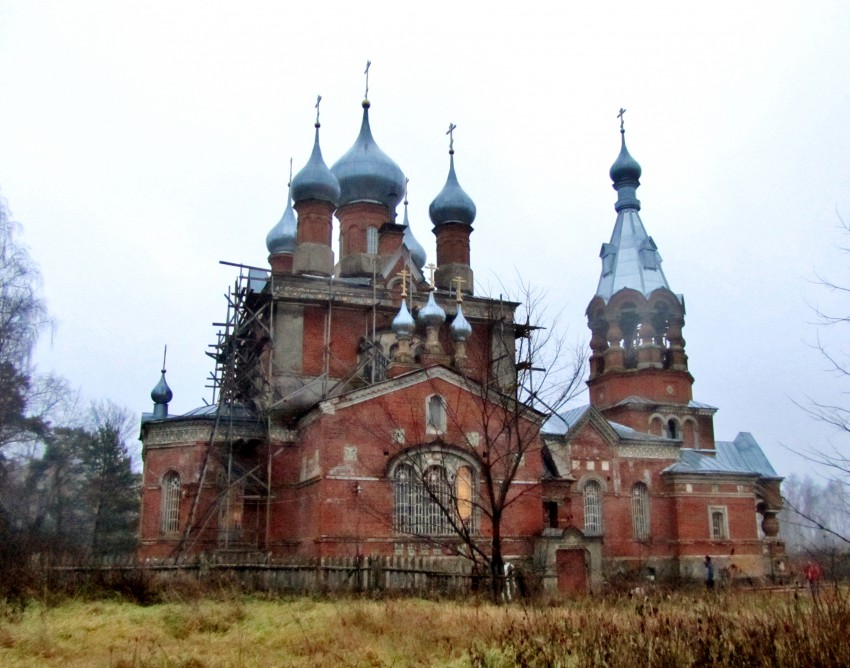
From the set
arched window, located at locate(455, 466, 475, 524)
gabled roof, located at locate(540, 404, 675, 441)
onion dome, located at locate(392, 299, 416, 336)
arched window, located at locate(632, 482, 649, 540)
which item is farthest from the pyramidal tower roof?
arched window, located at locate(455, 466, 475, 524)

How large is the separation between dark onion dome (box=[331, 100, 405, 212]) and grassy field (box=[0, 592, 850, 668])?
18.5 m

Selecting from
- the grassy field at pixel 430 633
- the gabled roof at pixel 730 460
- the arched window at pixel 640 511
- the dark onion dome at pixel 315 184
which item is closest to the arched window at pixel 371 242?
the dark onion dome at pixel 315 184

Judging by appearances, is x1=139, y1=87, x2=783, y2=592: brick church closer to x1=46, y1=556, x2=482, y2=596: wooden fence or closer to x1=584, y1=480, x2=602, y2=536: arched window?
x1=584, y1=480, x2=602, y2=536: arched window

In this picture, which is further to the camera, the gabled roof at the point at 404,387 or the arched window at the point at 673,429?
the arched window at the point at 673,429

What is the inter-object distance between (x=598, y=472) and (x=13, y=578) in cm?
1776

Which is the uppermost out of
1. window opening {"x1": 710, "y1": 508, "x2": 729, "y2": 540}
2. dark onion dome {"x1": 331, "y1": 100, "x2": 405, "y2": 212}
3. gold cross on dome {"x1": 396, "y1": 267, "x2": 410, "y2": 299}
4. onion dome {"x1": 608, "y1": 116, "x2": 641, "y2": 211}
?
onion dome {"x1": 608, "y1": 116, "x2": 641, "y2": 211}

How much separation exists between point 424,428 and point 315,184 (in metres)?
9.86

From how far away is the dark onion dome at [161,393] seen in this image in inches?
1081

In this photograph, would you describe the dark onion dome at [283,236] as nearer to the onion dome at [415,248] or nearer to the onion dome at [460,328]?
the onion dome at [415,248]

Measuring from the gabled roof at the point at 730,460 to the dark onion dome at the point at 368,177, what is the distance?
13.0 meters

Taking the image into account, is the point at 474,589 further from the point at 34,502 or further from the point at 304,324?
the point at 34,502

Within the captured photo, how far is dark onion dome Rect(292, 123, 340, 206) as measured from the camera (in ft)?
89.0

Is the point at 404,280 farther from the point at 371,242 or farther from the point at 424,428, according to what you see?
the point at 424,428

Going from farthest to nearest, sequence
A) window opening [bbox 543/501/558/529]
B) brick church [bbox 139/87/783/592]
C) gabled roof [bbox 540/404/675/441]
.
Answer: gabled roof [bbox 540/404/675/441]
window opening [bbox 543/501/558/529]
brick church [bbox 139/87/783/592]
